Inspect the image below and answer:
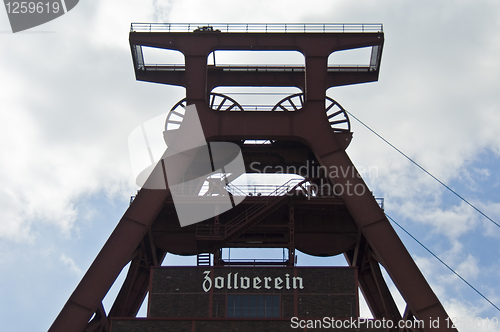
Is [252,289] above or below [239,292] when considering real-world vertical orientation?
above

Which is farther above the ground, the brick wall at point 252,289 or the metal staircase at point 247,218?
the metal staircase at point 247,218

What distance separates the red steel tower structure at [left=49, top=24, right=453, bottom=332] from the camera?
23.2 m

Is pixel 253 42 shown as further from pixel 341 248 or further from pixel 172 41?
pixel 341 248

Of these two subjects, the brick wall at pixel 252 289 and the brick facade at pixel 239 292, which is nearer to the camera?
the brick facade at pixel 239 292

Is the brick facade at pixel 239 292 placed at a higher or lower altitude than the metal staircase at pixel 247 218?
lower

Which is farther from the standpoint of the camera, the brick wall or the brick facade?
the brick wall

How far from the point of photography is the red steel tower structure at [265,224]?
23.2m

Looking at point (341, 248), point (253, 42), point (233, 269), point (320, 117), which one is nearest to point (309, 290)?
point (233, 269)

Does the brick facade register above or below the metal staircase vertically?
below

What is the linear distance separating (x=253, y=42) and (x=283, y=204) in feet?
23.4

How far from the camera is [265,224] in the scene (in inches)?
1071

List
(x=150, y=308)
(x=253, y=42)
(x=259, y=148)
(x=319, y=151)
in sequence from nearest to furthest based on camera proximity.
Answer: (x=150, y=308) → (x=319, y=151) → (x=253, y=42) → (x=259, y=148)

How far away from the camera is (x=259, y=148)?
30.0 metres

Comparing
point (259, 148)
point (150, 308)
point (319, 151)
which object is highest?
point (259, 148)
